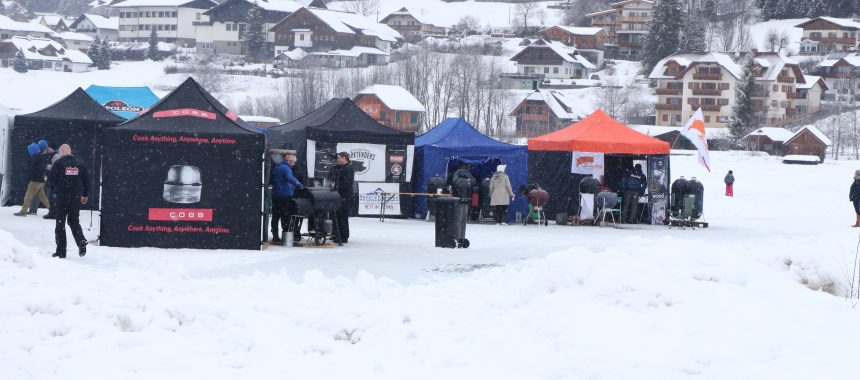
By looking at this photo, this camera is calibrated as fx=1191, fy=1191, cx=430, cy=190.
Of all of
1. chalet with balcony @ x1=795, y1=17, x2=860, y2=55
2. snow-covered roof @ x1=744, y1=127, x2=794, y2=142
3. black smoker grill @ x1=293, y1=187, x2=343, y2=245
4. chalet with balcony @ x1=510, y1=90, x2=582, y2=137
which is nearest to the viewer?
black smoker grill @ x1=293, y1=187, x2=343, y2=245

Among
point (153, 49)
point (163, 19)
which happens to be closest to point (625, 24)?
point (153, 49)

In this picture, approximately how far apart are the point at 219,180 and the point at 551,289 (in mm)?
8741

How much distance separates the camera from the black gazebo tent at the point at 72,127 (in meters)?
26.6

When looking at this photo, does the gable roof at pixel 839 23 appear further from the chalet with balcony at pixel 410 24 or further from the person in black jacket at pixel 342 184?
the person in black jacket at pixel 342 184

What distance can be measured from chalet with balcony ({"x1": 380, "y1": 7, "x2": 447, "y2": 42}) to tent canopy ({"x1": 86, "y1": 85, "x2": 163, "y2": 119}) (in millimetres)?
128166

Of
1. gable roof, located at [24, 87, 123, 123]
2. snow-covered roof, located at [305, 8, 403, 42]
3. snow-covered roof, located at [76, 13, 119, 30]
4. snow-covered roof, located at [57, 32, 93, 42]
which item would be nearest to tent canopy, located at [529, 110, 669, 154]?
gable roof, located at [24, 87, 123, 123]

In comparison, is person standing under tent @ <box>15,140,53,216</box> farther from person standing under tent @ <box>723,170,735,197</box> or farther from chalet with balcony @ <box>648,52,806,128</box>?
chalet with balcony @ <box>648,52,806,128</box>

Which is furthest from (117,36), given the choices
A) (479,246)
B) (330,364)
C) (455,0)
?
(330,364)

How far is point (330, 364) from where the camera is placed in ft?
30.3

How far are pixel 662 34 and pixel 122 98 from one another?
9774cm

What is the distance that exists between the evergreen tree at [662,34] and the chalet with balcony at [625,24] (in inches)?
686

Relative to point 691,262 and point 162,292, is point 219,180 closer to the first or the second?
point 162,292

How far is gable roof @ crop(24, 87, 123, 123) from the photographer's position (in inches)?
1046

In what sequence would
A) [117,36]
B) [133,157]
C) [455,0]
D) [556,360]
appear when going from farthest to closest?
[455,0] < [117,36] < [133,157] < [556,360]
